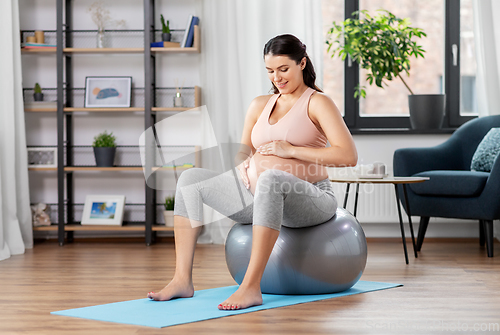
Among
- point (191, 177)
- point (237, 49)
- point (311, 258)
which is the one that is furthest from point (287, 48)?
point (237, 49)

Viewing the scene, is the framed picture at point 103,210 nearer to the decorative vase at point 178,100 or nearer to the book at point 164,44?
the decorative vase at point 178,100

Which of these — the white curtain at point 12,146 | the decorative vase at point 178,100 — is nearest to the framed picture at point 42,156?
the white curtain at point 12,146

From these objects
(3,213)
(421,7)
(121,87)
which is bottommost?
(3,213)

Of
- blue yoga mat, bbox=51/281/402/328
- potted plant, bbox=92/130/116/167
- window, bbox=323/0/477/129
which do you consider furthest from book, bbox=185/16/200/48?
blue yoga mat, bbox=51/281/402/328

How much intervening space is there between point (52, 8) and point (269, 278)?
110 inches

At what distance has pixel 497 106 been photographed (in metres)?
3.74

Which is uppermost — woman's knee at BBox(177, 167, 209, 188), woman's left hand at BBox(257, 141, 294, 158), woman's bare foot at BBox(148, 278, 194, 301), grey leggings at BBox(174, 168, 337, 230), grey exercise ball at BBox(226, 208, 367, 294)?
woman's left hand at BBox(257, 141, 294, 158)

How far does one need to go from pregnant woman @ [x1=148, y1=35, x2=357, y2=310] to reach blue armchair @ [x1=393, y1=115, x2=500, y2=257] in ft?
4.30

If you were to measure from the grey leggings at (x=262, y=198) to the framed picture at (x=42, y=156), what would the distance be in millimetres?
2131

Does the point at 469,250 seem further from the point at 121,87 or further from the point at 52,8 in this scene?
the point at 52,8

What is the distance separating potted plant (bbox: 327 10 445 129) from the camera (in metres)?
3.67

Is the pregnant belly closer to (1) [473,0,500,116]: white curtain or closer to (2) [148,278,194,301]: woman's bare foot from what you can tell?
(2) [148,278,194,301]: woman's bare foot

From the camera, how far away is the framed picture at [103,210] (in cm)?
376

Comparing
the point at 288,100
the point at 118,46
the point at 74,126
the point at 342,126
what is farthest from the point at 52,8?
the point at 342,126
